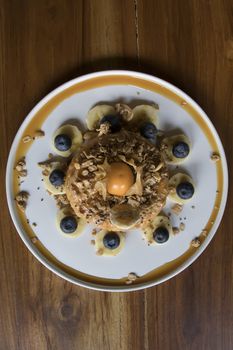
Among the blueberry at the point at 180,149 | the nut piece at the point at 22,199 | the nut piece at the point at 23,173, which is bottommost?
the nut piece at the point at 22,199

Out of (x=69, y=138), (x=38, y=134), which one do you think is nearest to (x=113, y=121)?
(x=69, y=138)

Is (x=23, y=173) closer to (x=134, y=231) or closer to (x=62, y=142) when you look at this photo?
(x=62, y=142)

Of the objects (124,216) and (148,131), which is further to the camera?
(148,131)

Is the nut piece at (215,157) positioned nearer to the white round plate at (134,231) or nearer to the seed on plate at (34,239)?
the white round plate at (134,231)

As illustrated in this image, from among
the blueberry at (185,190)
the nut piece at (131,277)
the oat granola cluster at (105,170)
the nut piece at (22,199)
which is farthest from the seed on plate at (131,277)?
the nut piece at (22,199)

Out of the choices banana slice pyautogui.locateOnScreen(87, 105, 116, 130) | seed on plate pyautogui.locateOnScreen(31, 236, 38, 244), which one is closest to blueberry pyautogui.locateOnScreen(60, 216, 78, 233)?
seed on plate pyautogui.locateOnScreen(31, 236, 38, 244)

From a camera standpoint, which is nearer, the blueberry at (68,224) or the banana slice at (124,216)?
the banana slice at (124,216)
